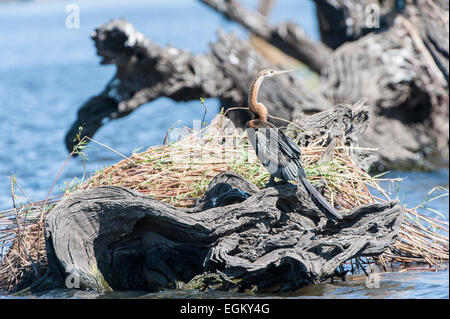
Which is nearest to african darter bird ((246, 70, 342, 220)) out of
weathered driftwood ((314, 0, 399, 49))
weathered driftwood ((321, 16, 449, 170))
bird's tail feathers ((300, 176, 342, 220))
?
bird's tail feathers ((300, 176, 342, 220))

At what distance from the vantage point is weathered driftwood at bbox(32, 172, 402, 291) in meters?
4.07

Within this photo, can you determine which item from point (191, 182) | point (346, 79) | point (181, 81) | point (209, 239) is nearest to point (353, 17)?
point (346, 79)

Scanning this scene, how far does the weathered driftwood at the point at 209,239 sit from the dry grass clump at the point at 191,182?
390 mm

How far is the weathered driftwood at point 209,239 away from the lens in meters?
4.07

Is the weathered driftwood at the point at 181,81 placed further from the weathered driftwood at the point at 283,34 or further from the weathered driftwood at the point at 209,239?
the weathered driftwood at the point at 209,239

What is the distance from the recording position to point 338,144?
5199 mm

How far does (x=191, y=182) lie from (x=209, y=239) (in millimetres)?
662

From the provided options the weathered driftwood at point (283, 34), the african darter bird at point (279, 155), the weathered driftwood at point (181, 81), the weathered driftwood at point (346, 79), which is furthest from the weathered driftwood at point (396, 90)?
the african darter bird at point (279, 155)

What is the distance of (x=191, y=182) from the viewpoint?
15.5ft

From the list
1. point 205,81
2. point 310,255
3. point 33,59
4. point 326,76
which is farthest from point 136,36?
point 33,59

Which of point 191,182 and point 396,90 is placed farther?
point 396,90

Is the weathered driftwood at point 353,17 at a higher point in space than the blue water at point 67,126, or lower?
higher

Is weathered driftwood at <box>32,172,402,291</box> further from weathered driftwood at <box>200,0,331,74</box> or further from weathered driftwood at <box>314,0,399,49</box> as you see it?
weathered driftwood at <box>200,0,331,74</box>

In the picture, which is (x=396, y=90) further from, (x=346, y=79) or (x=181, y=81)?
(x=181, y=81)
